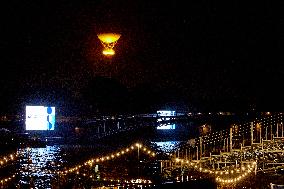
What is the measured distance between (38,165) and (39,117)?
807 cm

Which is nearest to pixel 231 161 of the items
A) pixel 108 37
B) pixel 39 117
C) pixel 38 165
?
pixel 108 37

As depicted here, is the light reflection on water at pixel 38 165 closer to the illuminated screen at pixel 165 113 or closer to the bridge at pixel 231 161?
the bridge at pixel 231 161

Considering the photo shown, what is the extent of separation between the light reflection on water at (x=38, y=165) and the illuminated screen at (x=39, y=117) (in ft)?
7.97

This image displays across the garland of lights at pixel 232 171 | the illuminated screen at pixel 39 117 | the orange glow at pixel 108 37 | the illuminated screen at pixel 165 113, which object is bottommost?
the garland of lights at pixel 232 171

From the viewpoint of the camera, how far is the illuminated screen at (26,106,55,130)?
22.1 metres

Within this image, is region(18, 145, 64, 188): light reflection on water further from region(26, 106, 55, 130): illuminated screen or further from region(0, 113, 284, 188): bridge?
region(26, 106, 55, 130): illuminated screen

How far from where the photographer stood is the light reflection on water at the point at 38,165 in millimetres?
11508

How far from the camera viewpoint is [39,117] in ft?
72.7

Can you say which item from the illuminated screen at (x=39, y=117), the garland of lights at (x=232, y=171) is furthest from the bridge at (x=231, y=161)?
the illuminated screen at (x=39, y=117)

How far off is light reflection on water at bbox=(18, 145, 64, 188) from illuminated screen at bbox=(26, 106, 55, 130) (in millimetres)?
2428

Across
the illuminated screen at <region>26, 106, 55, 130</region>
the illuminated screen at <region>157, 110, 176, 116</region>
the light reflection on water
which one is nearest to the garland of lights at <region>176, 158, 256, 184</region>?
the light reflection on water

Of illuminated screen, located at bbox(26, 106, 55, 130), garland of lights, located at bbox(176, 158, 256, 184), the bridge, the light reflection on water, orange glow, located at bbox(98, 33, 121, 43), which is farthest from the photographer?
illuminated screen, located at bbox(26, 106, 55, 130)

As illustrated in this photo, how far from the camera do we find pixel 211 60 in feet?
73.1

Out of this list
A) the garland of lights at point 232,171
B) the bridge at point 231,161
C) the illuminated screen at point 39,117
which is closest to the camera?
the garland of lights at point 232,171
